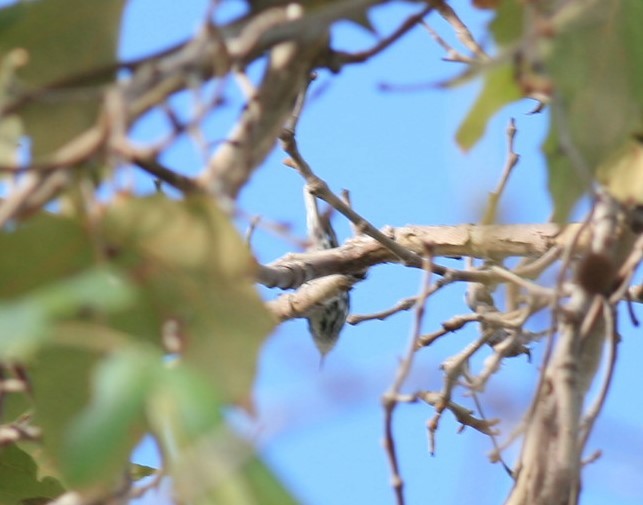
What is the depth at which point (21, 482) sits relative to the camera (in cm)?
132

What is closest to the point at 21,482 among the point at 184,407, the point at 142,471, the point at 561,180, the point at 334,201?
the point at 142,471

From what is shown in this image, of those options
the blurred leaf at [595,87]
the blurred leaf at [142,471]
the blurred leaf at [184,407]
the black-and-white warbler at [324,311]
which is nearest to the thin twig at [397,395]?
the blurred leaf at [595,87]

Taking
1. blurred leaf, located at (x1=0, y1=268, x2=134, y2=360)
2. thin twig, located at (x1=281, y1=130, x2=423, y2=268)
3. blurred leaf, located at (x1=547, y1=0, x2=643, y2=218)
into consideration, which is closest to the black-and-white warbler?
thin twig, located at (x1=281, y1=130, x2=423, y2=268)

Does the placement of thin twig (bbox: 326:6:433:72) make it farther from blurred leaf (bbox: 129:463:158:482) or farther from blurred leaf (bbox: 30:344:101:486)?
blurred leaf (bbox: 129:463:158:482)

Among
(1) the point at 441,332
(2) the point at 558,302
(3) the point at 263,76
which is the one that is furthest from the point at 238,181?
(1) the point at 441,332

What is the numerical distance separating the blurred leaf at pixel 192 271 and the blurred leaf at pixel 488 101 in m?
0.18

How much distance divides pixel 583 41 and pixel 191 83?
0.77ft

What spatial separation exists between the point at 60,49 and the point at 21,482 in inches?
28.7

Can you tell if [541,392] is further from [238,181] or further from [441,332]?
[441,332]

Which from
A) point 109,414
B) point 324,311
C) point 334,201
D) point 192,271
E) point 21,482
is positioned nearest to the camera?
point 109,414

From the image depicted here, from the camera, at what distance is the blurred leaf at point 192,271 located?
0.63 metres

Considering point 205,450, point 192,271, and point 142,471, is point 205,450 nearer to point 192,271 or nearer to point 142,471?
point 192,271

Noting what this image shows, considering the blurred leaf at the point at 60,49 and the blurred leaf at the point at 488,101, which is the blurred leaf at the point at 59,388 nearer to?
the blurred leaf at the point at 60,49

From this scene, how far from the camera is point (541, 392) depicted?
70 centimetres
